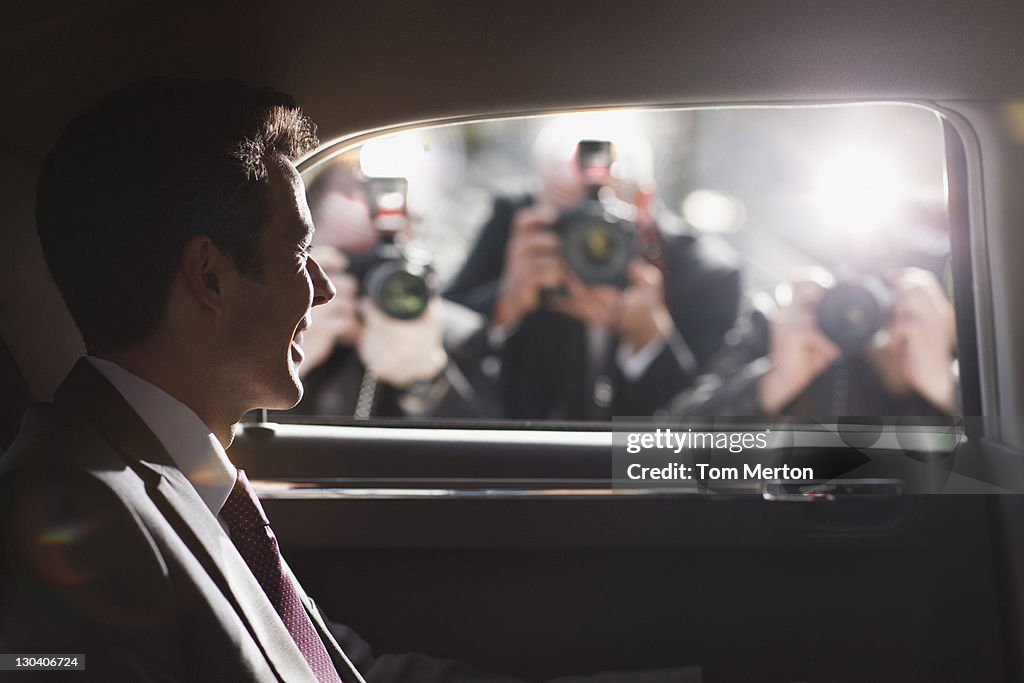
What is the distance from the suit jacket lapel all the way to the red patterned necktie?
0.09 m

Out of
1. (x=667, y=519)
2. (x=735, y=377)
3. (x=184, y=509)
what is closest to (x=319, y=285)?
(x=184, y=509)

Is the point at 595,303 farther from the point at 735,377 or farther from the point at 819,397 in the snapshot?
the point at 819,397

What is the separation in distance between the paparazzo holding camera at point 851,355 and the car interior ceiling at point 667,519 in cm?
27

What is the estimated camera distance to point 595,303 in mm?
2770

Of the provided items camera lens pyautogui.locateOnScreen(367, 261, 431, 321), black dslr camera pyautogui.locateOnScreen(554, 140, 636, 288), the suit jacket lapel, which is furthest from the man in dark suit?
black dslr camera pyautogui.locateOnScreen(554, 140, 636, 288)

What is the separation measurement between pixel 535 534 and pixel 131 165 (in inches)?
38.4

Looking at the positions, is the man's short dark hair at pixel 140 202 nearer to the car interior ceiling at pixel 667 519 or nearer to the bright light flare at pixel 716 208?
the car interior ceiling at pixel 667 519

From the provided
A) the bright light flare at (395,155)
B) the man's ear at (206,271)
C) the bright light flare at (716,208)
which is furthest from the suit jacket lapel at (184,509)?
the bright light flare at (716,208)

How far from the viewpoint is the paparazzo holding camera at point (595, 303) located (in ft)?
8.01

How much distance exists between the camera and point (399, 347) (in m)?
2.52

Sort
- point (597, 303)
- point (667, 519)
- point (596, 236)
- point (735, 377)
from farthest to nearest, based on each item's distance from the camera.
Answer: point (597, 303), point (735, 377), point (596, 236), point (667, 519)

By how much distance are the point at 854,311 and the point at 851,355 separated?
0.37 feet

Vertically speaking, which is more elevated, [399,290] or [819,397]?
[399,290]

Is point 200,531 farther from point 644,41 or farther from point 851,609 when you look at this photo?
point 851,609
